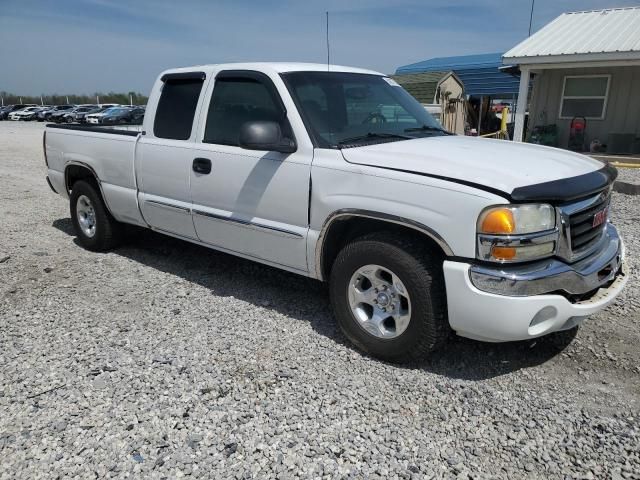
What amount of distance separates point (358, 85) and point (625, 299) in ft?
9.40

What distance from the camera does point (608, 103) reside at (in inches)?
535

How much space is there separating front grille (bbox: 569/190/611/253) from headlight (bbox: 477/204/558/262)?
237 millimetres

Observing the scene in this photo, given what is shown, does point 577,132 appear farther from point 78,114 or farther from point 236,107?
point 78,114

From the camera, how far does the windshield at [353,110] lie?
3.68m

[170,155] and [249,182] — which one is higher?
[170,155]

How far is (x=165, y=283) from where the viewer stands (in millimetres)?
4887

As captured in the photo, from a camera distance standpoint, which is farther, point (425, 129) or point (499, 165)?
point (425, 129)

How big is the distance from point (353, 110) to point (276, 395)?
2173 millimetres

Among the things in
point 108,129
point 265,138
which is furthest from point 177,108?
point 265,138

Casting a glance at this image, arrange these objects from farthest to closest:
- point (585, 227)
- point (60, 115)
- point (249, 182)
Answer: point (60, 115), point (249, 182), point (585, 227)

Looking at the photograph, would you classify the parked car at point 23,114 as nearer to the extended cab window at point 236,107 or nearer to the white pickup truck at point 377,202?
the white pickup truck at point 377,202

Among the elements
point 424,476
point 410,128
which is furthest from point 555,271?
point 410,128

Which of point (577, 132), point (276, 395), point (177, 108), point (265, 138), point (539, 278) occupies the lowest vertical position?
point (276, 395)

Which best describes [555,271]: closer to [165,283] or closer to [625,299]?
[625,299]
